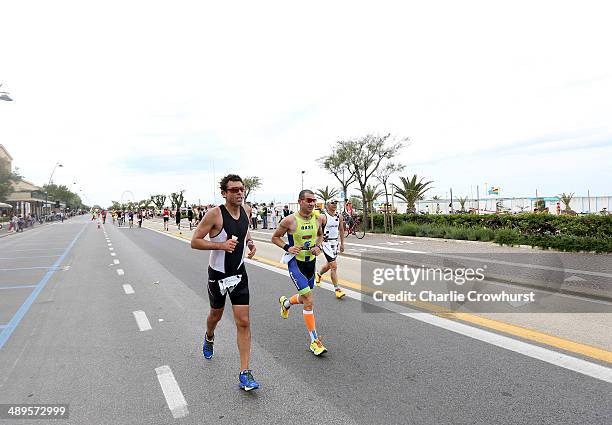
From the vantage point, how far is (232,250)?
3.60 m

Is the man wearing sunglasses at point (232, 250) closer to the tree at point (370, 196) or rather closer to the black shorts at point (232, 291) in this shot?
the black shorts at point (232, 291)

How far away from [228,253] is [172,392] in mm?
1291

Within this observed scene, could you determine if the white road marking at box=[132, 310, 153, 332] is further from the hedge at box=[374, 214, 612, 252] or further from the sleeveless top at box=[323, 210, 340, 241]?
the hedge at box=[374, 214, 612, 252]

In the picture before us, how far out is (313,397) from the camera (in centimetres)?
339

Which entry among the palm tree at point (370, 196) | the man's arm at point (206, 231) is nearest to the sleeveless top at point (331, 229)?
the man's arm at point (206, 231)

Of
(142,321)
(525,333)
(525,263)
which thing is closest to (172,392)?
(142,321)

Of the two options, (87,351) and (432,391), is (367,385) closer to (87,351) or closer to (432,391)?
(432,391)

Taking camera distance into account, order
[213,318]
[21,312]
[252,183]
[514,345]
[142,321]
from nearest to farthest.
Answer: [213,318]
[514,345]
[142,321]
[21,312]
[252,183]

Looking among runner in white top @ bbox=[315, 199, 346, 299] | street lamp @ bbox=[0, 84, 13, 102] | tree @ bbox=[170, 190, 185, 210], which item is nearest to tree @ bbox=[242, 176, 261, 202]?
tree @ bbox=[170, 190, 185, 210]

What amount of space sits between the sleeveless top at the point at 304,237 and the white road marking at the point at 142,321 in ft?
7.83

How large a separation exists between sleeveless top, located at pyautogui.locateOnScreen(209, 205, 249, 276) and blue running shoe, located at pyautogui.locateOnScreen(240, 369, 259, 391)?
887mm

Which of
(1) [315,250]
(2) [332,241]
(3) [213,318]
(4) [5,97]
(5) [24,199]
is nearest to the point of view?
(3) [213,318]

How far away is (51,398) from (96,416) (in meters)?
0.65

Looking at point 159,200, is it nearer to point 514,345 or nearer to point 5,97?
point 5,97
